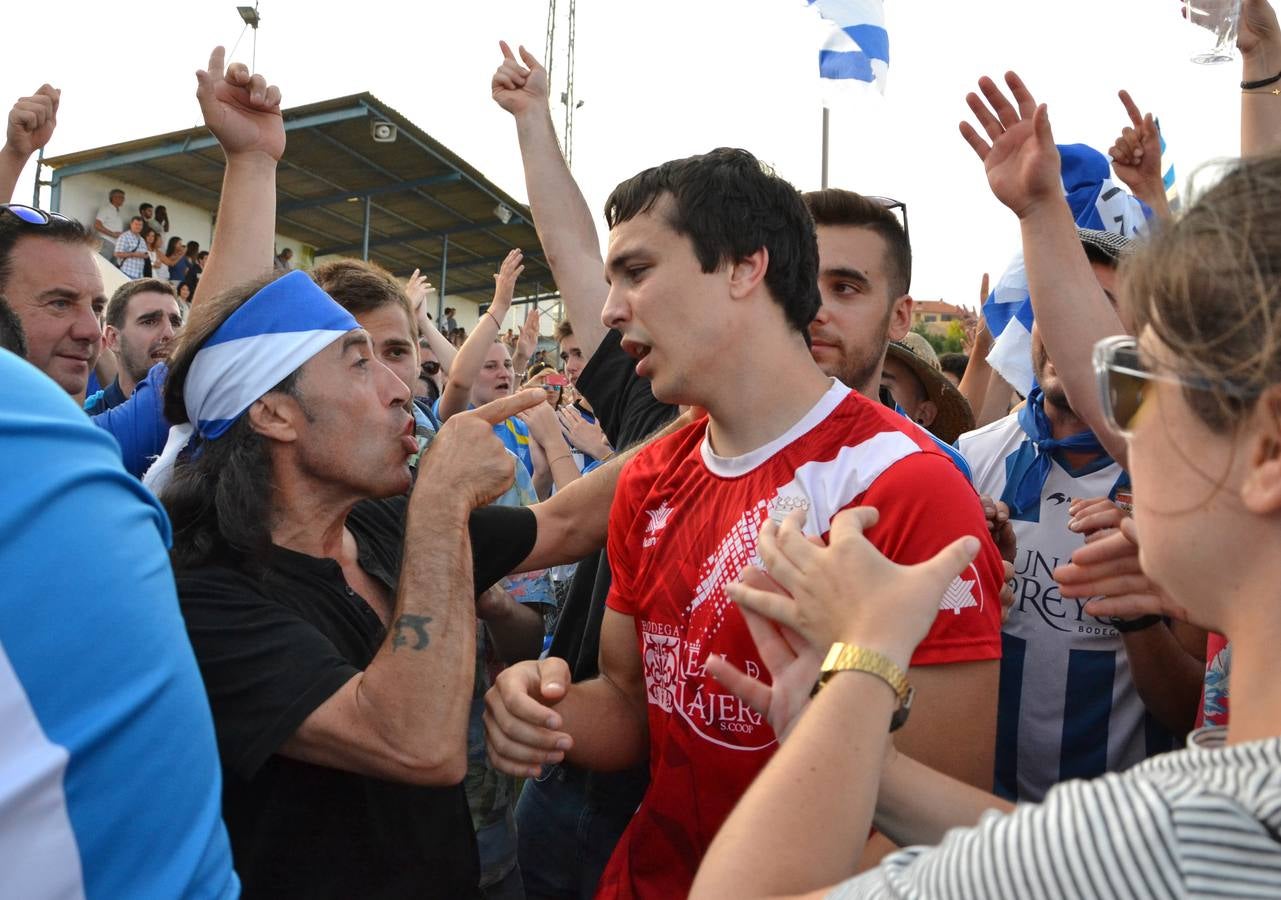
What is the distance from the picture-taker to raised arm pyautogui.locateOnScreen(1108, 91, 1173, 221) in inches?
127

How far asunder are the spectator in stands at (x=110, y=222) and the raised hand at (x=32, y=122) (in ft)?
37.8

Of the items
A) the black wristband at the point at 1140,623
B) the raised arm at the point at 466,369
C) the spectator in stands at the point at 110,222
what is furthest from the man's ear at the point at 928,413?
the spectator in stands at the point at 110,222

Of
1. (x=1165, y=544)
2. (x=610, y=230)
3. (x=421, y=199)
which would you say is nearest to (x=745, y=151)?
(x=610, y=230)

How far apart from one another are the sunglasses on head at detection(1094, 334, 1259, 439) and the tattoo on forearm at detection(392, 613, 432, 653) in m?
1.39

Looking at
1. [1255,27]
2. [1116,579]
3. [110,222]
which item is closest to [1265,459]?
[1116,579]

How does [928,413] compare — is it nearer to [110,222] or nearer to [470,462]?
[470,462]

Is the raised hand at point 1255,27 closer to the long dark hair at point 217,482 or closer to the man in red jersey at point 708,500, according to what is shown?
the man in red jersey at point 708,500

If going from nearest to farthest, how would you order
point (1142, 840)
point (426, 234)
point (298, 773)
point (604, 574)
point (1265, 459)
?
point (1142, 840)
point (1265, 459)
point (298, 773)
point (604, 574)
point (426, 234)

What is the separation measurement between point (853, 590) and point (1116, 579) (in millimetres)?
789

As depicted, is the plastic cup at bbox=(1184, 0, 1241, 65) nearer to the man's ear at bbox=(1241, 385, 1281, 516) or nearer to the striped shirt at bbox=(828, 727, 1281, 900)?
the man's ear at bbox=(1241, 385, 1281, 516)

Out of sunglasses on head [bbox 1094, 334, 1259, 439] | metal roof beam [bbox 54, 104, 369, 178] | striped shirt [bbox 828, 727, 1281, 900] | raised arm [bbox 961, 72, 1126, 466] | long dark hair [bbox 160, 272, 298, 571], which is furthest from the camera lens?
metal roof beam [bbox 54, 104, 369, 178]

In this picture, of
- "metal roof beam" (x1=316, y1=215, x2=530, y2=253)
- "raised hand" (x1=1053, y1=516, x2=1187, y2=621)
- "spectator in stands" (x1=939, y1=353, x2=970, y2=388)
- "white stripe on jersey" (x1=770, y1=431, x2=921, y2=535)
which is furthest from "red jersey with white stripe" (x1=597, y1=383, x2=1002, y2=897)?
"metal roof beam" (x1=316, y1=215, x2=530, y2=253)

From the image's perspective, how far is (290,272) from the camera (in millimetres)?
2635

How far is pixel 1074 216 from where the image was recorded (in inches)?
131
